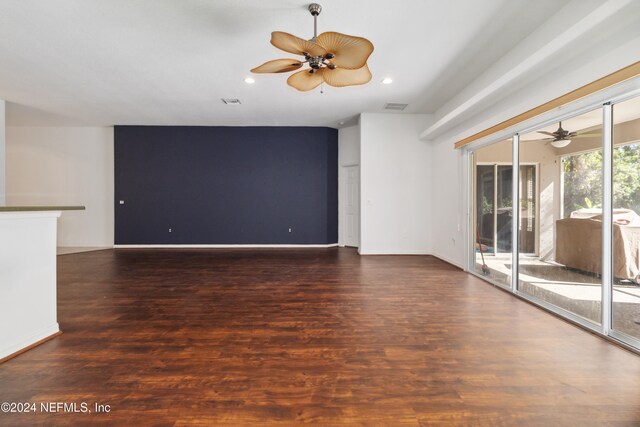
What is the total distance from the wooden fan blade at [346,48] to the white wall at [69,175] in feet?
24.3

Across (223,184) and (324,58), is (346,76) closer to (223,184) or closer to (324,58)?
(324,58)

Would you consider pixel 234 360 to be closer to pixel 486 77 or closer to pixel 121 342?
pixel 121 342

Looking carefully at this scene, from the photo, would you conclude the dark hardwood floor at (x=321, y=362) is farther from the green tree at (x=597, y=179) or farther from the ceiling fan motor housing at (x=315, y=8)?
the ceiling fan motor housing at (x=315, y=8)

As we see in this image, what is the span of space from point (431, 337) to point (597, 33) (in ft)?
9.06

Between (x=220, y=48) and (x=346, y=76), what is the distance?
5.64 feet

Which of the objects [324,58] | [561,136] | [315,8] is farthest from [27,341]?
[561,136]

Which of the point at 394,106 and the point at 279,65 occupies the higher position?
the point at 394,106

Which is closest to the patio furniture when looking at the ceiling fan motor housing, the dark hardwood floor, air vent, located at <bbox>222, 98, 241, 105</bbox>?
the dark hardwood floor

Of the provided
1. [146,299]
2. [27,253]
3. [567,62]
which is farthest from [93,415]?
[567,62]

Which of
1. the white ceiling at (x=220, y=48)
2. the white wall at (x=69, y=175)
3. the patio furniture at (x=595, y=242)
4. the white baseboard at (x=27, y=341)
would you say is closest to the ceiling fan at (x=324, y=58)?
the white ceiling at (x=220, y=48)

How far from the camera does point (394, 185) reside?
611 cm

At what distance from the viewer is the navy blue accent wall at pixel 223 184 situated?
721 cm

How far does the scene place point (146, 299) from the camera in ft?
10.6

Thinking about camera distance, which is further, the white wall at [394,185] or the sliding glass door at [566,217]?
the white wall at [394,185]
